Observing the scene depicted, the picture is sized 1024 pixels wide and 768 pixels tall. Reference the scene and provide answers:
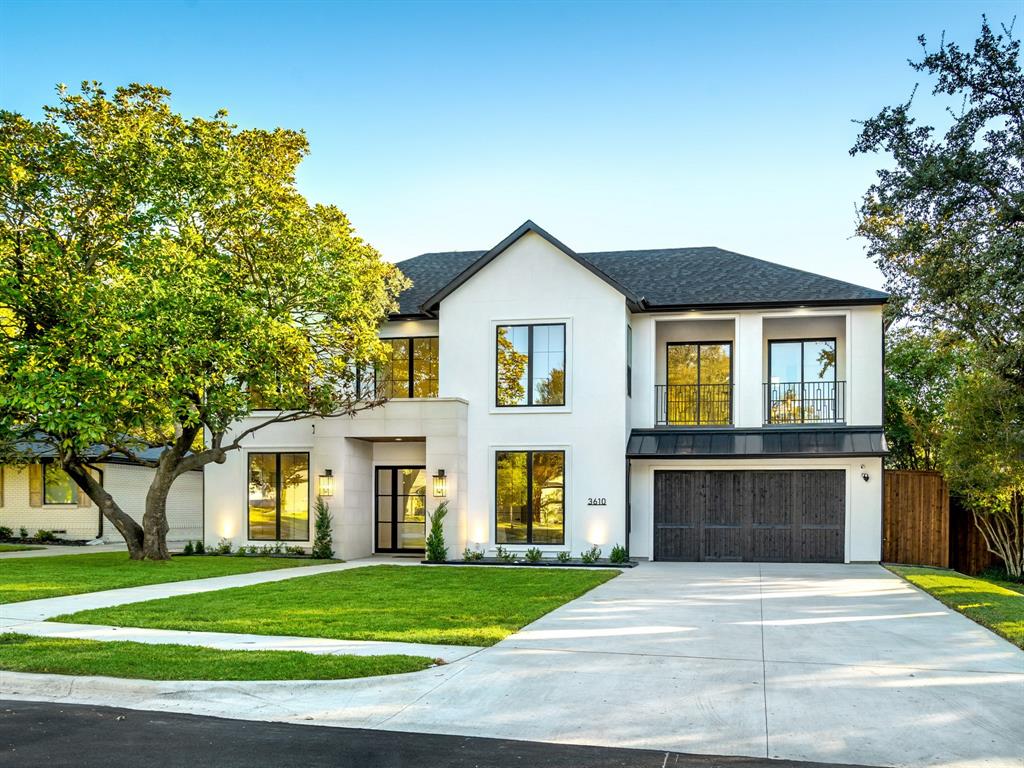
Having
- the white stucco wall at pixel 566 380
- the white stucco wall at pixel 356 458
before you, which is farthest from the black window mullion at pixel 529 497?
the white stucco wall at pixel 356 458

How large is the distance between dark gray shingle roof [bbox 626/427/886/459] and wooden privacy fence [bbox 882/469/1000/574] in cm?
134

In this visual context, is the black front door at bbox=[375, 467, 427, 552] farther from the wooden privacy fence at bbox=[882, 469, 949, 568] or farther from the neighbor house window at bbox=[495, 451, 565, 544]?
the wooden privacy fence at bbox=[882, 469, 949, 568]

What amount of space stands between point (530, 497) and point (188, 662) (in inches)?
521

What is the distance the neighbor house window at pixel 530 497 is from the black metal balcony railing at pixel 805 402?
17.5 feet

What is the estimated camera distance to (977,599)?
1330 cm

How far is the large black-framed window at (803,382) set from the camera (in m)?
21.2

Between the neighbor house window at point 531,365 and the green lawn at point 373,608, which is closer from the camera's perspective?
the green lawn at point 373,608

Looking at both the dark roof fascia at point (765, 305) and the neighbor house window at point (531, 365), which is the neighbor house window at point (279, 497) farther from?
the dark roof fascia at point (765, 305)

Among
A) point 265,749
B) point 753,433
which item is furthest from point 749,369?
point 265,749

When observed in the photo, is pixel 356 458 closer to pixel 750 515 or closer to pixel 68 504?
pixel 750 515

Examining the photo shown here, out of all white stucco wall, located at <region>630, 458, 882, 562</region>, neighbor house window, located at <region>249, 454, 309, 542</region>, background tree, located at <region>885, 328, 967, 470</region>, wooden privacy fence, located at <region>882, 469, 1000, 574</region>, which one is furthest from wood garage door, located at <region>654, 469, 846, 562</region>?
neighbor house window, located at <region>249, 454, 309, 542</region>

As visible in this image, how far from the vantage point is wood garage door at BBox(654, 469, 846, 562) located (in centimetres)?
2048

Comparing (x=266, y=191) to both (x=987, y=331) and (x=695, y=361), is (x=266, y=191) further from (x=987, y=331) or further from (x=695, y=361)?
(x=987, y=331)

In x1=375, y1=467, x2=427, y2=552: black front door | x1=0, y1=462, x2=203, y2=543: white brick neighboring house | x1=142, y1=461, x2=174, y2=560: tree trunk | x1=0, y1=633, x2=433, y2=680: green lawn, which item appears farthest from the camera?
x1=0, y1=462, x2=203, y2=543: white brick neighboring house
